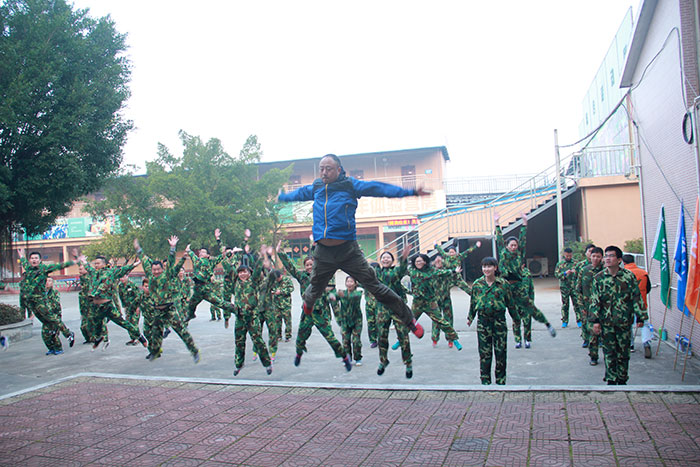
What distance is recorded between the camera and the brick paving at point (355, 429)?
3.93 m

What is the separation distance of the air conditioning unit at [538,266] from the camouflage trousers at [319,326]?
17.9m

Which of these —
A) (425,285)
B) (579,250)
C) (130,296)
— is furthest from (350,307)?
(579,250)

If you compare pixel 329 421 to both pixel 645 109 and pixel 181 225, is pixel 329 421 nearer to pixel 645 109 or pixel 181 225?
pixel 645 109

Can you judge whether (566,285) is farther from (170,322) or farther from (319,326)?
(170,322)

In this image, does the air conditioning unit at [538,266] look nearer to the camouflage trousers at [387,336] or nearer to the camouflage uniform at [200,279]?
the camouflage uniform at [200,279]

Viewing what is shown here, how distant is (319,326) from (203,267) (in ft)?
14.3

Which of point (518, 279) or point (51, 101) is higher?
A: point (51, 101)

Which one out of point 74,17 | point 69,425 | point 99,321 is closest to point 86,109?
point 74,17

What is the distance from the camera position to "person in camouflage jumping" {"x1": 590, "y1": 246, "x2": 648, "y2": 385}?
5785mm

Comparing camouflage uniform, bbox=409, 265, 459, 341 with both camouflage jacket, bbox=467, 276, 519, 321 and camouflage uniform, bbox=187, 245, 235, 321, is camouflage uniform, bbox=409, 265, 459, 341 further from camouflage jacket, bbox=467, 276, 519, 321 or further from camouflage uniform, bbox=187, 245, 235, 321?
camouflage uniform, bbox=187, 245, 235, 321

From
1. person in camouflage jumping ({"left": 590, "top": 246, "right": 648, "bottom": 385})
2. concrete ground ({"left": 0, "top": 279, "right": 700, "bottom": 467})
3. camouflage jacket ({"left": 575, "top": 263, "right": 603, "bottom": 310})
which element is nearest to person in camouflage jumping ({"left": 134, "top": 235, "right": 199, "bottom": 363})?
concrete ground ({"left": 0, "top": 279, "right": 700, "bottom": 467})

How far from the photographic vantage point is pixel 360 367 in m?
8.08

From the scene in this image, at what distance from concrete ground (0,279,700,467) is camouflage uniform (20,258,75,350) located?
7.46 feet

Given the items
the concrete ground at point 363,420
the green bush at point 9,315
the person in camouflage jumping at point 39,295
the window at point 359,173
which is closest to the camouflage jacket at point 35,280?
the person in camouflage jumping at point 39,295
